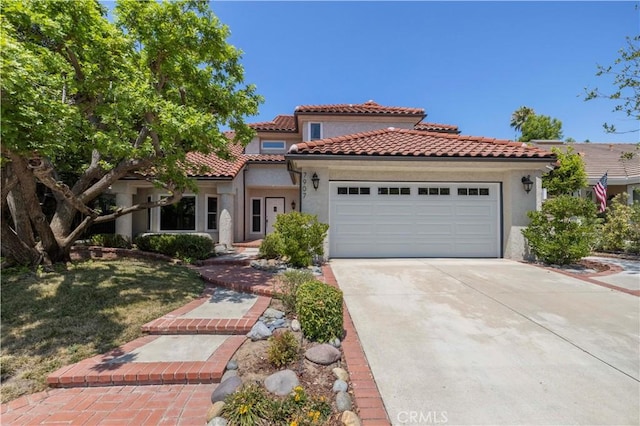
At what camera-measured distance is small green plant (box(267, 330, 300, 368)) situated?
3.46 metres

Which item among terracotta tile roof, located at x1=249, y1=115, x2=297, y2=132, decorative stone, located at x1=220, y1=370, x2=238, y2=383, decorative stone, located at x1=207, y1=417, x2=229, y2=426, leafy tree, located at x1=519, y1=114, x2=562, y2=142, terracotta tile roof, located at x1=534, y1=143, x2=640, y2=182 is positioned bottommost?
decorative stone, located at x1=220, y1=370, x2=238, y2=383

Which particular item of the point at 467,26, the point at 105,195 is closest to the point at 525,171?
the point at 467,26

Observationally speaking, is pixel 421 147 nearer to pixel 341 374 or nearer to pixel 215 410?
pixel 341 374

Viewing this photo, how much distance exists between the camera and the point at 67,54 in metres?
5.73

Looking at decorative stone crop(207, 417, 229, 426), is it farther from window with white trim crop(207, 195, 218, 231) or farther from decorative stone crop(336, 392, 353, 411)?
window with white trim crop(207, 195, 218, 231)

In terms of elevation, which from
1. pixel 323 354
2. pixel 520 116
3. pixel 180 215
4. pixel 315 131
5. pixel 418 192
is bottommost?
pixel 323 354

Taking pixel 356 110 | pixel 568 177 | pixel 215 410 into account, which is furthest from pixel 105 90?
pixel 568 177

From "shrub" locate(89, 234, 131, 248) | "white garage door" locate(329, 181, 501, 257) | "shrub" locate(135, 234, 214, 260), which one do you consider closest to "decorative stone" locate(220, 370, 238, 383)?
"white garage door" locate(329, 181, 501, 257)

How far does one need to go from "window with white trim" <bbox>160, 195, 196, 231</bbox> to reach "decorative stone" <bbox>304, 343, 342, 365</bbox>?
37.6 feet

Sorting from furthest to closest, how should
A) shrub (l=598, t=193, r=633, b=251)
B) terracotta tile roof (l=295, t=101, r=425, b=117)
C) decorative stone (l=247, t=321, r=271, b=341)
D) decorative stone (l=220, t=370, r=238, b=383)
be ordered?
1. terracotta tile roof (l=295, t=101, r=425, b=117)
2. shrub (l=598, t=193, r=633, b=251)
3. decorative stone (l=247, t=321, r=271, b=341)
4. decorative stone (l=220, t=370, r=238, b=383)

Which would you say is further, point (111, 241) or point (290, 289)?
point (111, 241)

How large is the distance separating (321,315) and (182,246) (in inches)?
301

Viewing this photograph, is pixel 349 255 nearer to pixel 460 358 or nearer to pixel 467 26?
pixel 460 358

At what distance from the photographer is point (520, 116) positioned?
42.5m
